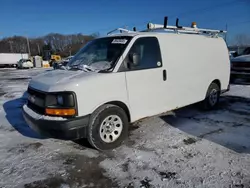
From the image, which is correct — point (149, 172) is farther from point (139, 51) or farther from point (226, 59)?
point (226, 59)

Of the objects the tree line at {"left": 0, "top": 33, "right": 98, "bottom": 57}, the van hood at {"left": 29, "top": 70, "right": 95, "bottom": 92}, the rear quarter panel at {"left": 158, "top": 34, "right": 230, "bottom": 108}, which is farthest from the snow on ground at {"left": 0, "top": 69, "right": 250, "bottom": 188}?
the tree line at {"left": 0, "top": 33, "right": 98, "bottom": 57}

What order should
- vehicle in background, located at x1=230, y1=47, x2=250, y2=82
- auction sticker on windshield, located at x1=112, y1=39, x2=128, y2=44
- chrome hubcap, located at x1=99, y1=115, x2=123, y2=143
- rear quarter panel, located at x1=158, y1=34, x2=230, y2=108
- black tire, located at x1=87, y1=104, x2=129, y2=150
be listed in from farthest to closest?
vehicle in background, located at x1=230, y1=47, x2=250, y2=82 < rear quarter panel, located at x1=158, y1=34, x2=230, y2=108 < auction sticker on windshield, located at x1=112, y1=39, x2=128, y2=44 < chrome hubcap, located at x1=99, y1=115, x2=123, y2=143 < black tire, located at x1=87, y1=104, x2=129, y2=150

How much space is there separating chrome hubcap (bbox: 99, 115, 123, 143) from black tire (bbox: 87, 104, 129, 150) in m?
0.04

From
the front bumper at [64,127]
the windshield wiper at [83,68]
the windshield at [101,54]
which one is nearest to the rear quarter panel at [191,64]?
the windshield at [101,54]

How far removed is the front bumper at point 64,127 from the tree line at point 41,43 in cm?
7010

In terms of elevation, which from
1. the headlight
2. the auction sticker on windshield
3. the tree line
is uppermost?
the tree line

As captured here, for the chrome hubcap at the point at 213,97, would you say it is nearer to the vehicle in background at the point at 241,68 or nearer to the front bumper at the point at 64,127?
the vehicle in background at the point at 241,68

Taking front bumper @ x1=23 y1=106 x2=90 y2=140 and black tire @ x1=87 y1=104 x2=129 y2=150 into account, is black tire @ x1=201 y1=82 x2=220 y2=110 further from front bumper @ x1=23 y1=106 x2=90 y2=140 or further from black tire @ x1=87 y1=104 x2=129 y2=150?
front bumper @ x1=23 y1=106 x2=90 y2=140

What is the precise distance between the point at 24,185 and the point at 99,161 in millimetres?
1083

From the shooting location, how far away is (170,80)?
176 inches

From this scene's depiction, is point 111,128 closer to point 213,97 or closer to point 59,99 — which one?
point 59,99

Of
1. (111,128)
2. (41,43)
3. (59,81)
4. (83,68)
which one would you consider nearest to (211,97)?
(111,128)

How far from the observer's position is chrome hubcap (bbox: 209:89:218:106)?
5.78 metres

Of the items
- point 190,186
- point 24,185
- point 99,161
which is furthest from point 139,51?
point 24,185
